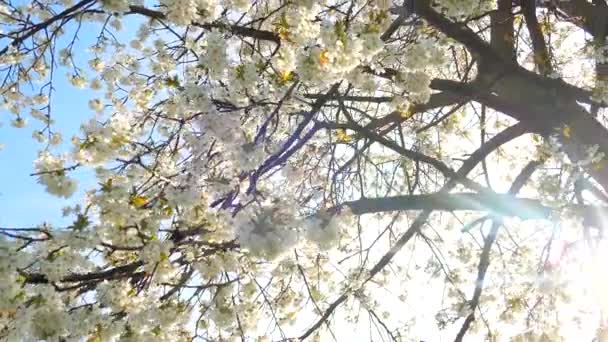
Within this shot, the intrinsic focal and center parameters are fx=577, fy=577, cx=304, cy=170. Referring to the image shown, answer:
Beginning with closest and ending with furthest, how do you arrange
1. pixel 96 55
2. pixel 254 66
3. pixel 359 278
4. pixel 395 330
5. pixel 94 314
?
pixel 94 314
pixel 254 66
pixel 395 330
pixel 359 278
pixel 96 55

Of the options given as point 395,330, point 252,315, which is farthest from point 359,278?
point 252,315

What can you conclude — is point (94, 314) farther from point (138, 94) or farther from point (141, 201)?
point (138, 94)

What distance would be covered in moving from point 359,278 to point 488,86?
224 centimetres

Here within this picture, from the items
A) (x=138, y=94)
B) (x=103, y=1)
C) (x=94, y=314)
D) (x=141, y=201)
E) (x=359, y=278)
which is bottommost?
(x=94, y=314)

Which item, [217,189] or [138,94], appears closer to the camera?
[217,189]

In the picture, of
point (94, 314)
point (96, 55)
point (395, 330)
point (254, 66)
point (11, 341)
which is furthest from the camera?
point (96, 55)

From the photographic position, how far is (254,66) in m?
3.56

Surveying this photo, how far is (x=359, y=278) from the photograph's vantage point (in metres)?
5.73

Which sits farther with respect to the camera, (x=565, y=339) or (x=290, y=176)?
(x=565, y=339)

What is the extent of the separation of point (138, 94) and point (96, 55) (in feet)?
4.38

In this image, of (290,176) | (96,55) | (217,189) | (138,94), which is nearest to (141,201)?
(217,189)

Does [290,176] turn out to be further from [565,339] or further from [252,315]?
[565,339]

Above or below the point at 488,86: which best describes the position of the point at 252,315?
below

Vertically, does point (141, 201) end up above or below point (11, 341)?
above
